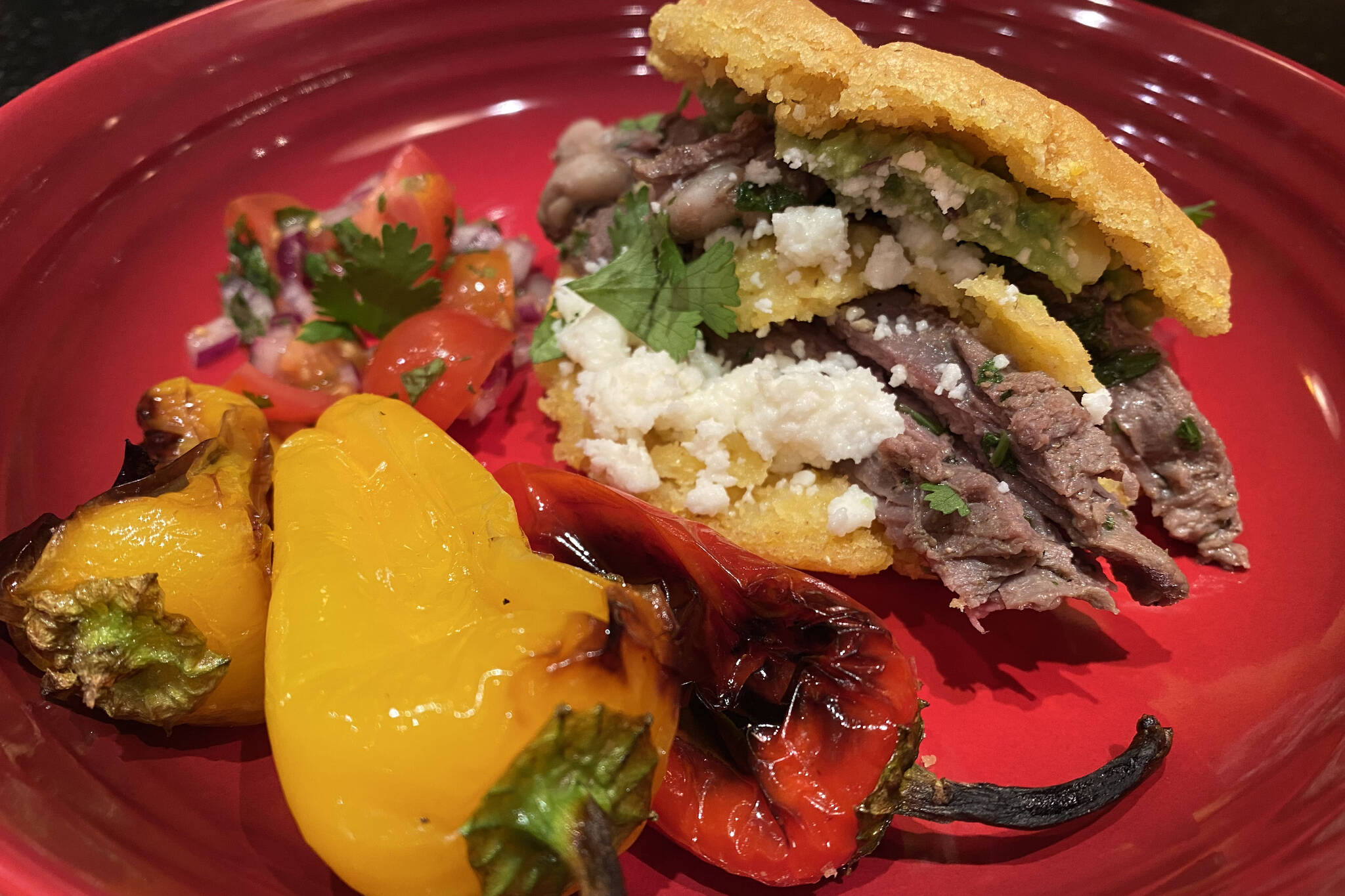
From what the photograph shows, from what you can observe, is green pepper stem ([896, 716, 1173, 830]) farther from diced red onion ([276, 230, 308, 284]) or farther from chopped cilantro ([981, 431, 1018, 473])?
diced red onion ([276, 230, 308, 284])

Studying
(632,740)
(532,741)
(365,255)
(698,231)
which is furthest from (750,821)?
(365,255)

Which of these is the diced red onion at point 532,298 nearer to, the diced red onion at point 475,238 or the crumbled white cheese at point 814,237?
the diced red onion at point 475,238

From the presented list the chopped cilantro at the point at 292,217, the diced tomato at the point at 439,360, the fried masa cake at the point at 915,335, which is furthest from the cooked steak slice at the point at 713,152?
the chopped cilantro at the point at 292,217

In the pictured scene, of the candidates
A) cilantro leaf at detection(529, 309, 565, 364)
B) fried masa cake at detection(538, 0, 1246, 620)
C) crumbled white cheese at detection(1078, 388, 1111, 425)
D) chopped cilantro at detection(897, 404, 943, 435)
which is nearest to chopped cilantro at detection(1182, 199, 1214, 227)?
fried masa cake at detection(538, 0, 1246, 620)

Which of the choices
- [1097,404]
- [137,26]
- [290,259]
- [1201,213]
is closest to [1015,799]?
[1097,404]

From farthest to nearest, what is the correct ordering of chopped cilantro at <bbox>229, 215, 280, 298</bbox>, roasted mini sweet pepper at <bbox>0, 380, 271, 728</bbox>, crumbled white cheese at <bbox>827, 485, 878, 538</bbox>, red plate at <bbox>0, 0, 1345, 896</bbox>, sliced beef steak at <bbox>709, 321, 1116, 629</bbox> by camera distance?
chopped cilantro at <bbox>229, 215, 280, 298</bbox> < crumbled white cheese at <bbox>827, 485, 878, 538</bbox> < sliced beef steak at <bbox>709, 321, 1116, 629</bbox> < red plate at <bbox>0, 0, 1345, 896</bbox> < roasted mini sweet pepper at <bbox>0, 380, 271, 728</bbox>

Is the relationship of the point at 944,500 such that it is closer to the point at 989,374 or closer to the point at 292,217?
the point at 989,374
